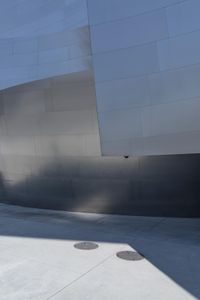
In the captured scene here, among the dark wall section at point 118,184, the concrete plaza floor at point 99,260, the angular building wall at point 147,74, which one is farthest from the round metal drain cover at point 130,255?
the dark wall section at point 118,184

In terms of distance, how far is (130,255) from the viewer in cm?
605

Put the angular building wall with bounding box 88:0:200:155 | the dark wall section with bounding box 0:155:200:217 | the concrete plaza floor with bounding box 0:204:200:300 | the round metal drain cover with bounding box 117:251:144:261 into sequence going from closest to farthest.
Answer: the concrete plaza floor with bounding box 0:204:200:300 < the round metal drain cover with bounding box 117:251:144:261 < the angular building wall with bounding box 88:0:200:155 < the dark wall section with bounding box 0:155:200:217

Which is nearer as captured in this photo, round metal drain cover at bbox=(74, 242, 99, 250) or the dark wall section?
round metal drain cover at bbox=(74, 242, 99, 250)

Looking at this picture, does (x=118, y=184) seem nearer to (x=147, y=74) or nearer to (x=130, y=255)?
(x=130, y=255)

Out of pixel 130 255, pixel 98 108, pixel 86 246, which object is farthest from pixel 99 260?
pixel 98 108

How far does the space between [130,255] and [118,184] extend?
324 cm

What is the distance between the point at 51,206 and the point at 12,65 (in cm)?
448

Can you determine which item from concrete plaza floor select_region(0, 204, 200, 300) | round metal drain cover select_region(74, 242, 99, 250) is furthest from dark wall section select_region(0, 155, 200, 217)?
round metal drain cover select_region(74, 242, 99, 250)

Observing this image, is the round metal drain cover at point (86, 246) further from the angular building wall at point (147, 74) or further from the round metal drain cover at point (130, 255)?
the angular building wall at point (147, 74)

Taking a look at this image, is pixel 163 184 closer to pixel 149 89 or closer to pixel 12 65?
pixel 149 89

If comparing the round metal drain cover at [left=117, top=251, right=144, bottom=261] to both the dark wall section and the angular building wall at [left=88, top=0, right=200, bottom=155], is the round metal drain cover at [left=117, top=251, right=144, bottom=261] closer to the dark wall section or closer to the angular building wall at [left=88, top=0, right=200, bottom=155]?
the angular building wall at [left=88, top=0, right=200, bottom=155]

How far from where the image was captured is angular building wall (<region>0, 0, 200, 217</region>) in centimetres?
649

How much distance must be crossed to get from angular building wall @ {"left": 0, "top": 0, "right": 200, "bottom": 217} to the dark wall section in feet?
0.09

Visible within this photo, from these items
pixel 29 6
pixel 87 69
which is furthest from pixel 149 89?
pixel 29 6
